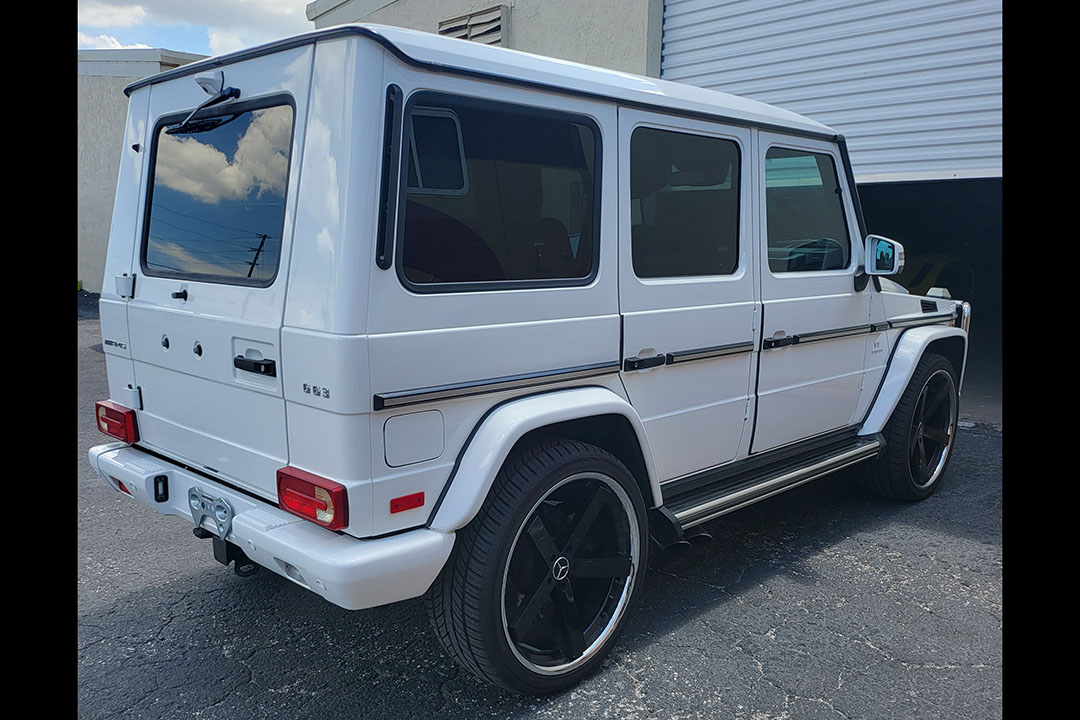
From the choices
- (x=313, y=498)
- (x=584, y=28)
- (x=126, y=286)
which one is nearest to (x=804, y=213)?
(x=313, y=498)

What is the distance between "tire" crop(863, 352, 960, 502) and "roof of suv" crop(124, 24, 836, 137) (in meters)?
1.90

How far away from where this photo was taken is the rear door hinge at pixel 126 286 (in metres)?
3.13

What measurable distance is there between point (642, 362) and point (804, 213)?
143cm

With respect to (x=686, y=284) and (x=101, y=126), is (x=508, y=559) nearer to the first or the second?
(x=686, y=284)

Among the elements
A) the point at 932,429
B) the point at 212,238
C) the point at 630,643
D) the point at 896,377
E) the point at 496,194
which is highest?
the point at 496,194

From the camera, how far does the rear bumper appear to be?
90.7 inches

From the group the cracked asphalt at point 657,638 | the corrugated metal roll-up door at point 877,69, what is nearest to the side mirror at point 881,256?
the cracked asphalt at point 657,638

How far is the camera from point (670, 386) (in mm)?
3211

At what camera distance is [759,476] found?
12.2 ft

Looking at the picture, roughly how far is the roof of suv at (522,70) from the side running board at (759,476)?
5.03 ft

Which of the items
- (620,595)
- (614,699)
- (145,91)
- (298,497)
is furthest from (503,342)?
(145,91)

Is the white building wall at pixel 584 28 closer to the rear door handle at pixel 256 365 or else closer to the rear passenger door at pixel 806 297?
the rear passenger door at pixel 806 297

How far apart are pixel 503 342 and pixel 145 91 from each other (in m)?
1.82
